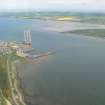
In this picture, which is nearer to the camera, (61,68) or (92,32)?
(61,68)

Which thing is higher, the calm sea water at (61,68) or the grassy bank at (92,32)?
the grassy bank at (92,32)

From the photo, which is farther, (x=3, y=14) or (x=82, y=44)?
(x=82, y=44)

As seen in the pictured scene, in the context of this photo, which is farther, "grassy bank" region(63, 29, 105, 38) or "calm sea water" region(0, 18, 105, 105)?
"grassy bank" region(63, 29, 105, 38)

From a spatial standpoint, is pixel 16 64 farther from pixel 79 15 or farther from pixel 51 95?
pixel 79 15

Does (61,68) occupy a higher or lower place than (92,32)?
lower

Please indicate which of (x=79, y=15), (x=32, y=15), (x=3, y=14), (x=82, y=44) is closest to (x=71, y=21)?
(x=79, y=15)

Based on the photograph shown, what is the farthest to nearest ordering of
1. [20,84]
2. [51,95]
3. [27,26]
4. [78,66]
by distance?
[27,26]
[78,66]
[20,84]
[51,95]

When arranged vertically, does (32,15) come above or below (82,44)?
above

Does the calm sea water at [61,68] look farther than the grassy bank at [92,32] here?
No
